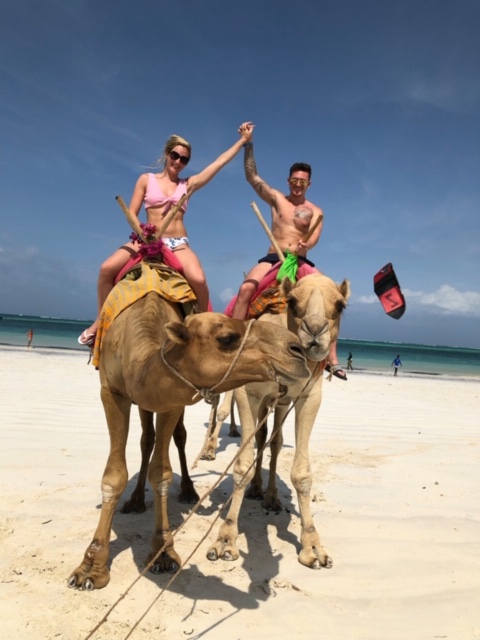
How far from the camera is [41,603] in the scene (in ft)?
9.70

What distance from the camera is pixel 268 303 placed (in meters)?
4.26

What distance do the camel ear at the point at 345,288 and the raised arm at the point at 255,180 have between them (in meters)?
1.76

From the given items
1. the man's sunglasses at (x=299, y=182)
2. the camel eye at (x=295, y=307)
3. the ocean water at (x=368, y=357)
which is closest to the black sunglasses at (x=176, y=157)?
the man's sunglasses at (x=299, y=182)

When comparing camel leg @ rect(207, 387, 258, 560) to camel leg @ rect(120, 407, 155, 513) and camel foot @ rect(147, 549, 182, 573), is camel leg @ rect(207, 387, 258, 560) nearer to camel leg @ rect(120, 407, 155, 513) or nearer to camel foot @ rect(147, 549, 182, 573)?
camel foot @ rect(147, 549, 182, 573)

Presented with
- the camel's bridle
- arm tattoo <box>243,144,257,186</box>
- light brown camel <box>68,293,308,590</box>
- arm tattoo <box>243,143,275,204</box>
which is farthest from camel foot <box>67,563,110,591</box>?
arm tattoo <box>243,144,257,186</box>

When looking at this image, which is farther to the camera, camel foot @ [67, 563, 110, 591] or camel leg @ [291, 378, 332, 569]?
camel leg @ [291, 378, 332, 569]

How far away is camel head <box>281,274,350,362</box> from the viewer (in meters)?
3.15

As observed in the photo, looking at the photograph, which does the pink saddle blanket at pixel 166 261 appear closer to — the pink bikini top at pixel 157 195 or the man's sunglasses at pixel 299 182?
the pink bikini top at pixel 157 195

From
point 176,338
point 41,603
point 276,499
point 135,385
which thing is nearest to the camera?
point 176,338

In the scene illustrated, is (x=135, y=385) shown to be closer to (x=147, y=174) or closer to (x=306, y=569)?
(x=306, y=569)

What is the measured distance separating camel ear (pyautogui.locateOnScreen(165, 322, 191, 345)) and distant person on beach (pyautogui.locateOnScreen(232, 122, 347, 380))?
7.66 ft

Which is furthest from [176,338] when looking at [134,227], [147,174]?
[147,174]

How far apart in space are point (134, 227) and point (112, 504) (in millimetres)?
2418

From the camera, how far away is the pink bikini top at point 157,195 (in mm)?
4730
